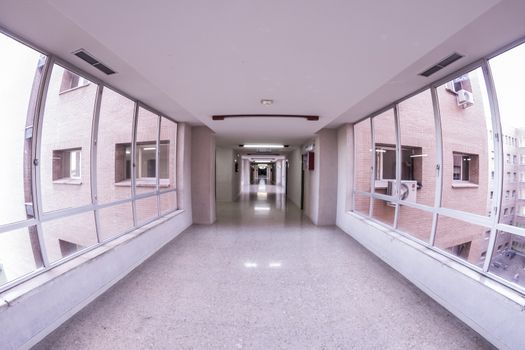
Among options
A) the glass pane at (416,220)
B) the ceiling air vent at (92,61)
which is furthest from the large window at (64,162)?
the glass pane at (416,220)

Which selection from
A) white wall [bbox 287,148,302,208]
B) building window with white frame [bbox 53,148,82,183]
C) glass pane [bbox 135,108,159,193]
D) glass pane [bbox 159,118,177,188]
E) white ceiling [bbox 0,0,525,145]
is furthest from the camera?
white wall [bbox 287,148,302,208]

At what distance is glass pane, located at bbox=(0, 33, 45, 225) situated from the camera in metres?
2.18

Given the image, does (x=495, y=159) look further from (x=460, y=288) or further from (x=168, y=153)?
(x=168, y=153)

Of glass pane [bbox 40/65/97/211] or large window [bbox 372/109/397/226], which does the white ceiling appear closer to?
large window [bbox 372/109/397/226]

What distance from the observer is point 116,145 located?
667 cm

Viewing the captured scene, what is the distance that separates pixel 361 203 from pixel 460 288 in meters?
3.25

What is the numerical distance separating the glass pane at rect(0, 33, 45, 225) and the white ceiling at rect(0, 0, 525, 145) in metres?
0.37

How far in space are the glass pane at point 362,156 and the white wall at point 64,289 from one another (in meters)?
5.21

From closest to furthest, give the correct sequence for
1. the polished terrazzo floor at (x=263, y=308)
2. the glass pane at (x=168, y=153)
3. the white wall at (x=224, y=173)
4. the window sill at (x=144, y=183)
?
the polished terrazzo floor at (x=263, y=308) → the glass pane at (x=168, y=153) → the window sill at (x=144, y=183) → the white wall at (x=224, y=173)

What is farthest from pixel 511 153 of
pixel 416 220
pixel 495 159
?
pixel 416 220

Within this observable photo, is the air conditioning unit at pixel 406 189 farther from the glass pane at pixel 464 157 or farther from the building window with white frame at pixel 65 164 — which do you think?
the building window with white frame at pixel 65 164

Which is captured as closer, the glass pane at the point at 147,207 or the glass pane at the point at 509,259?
the glass pane at the point at 509,259

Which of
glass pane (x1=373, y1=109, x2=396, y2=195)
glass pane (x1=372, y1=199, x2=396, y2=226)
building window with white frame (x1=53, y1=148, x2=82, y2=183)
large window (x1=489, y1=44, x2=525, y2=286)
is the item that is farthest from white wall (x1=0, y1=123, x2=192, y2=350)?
glass pane (x1=373, y1=109, x2=396, y2=195)

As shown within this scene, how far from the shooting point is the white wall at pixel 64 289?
1779mm
